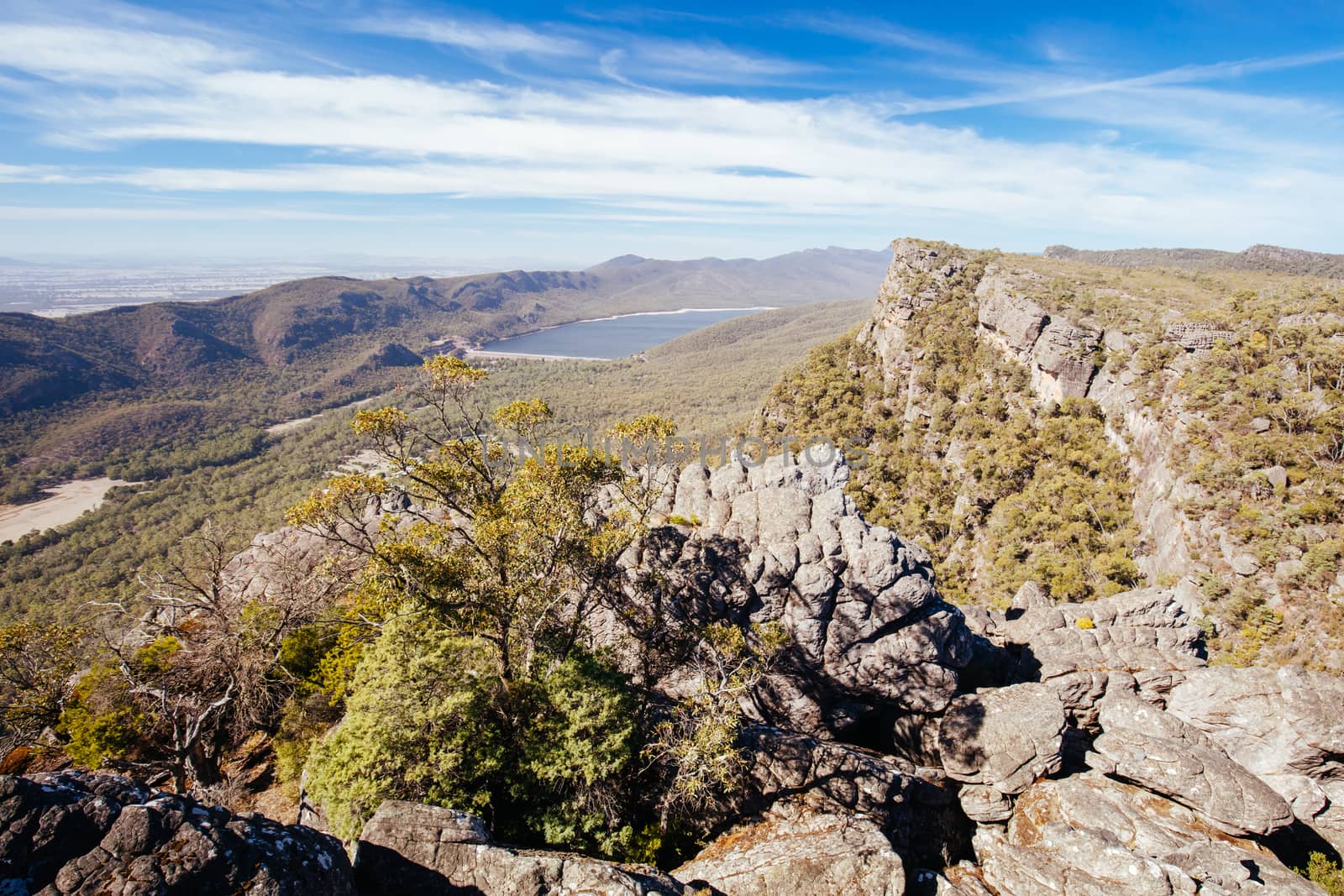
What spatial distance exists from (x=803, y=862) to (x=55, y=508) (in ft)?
544

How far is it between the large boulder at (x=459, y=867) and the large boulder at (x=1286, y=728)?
20154mm

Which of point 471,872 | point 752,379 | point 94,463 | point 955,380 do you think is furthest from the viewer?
point 752,379

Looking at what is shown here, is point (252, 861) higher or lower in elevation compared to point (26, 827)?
lower

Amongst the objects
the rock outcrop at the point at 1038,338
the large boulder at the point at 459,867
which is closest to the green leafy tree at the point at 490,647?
the large boulder at the point at 459,867

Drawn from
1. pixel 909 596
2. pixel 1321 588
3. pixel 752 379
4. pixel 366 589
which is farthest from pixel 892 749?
pixel 752 379

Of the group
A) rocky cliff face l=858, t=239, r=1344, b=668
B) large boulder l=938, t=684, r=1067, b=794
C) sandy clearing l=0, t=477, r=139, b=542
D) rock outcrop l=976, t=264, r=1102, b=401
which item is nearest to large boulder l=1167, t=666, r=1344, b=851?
large boulder l=938, t=684, r=1067, b=794

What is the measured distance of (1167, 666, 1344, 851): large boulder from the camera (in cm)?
1712

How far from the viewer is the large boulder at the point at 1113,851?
1412 centimetres

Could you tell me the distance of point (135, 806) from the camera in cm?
848

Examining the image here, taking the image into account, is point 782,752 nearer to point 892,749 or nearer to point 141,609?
point 892,749

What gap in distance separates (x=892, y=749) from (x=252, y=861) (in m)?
20.9

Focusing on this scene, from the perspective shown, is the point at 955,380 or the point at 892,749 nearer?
the point at 892,749

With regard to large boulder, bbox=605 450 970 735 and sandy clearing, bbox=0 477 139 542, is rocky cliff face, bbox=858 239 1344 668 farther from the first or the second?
sandy clearing, bbox=0 477 139 542

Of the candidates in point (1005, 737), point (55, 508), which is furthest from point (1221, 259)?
point (55, 508)
